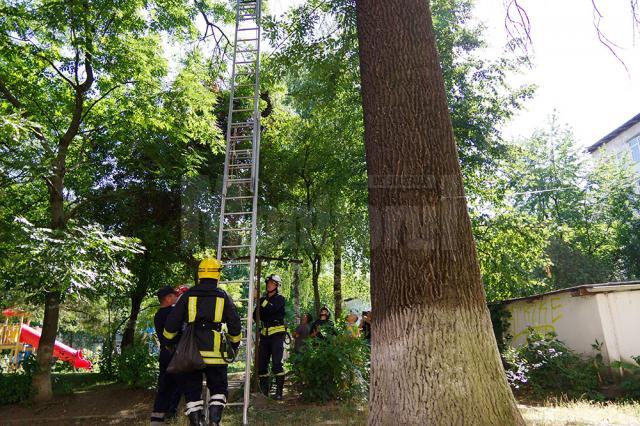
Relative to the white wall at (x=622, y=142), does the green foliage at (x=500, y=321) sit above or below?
below

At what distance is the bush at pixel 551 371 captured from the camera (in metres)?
8.98

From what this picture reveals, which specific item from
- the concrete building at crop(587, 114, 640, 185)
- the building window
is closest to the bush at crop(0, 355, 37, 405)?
the concrete building at crop(587, 114, 640, 185)

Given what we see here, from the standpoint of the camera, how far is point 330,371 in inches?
302

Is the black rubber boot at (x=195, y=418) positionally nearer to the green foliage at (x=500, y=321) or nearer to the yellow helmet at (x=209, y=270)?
the yellow helmet at (x=209, y=270)

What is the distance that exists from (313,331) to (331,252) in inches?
250

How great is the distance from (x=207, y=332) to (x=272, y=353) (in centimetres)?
345

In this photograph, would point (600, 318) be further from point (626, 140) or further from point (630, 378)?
point (626, 140)

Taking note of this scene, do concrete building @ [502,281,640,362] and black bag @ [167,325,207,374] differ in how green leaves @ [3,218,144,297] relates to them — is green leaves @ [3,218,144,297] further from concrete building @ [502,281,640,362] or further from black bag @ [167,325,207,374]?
concrete building @ [502,281,640,362]

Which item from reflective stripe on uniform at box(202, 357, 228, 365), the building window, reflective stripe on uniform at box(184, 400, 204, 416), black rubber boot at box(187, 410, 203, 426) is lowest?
black rubber boot at box(187, 410, 203, 426)

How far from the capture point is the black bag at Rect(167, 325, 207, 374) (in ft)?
16.4

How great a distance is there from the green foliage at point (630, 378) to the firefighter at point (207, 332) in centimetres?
740

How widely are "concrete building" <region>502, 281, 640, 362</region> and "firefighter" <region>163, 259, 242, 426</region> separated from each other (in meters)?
8.28

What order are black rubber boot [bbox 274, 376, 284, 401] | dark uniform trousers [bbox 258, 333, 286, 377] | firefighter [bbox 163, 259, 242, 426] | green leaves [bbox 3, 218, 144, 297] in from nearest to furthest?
1. firefighter [bbox 163, 259, 242, 426]
2. green leaves [bbox 3, 218, 144, 297]
3. black rubber boot [bbox 274, 376, 284, 401]
4. dark uniform trousers [bbox 258, 333, 286, 377]

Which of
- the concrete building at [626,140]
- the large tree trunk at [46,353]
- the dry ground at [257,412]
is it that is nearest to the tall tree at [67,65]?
the large tree trunk at [46,353]
